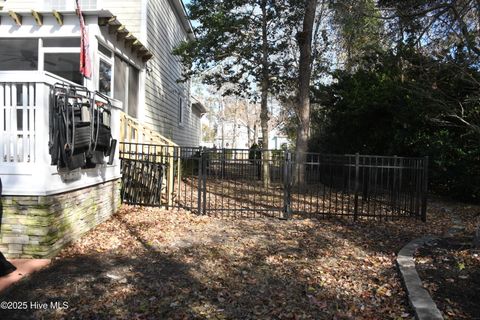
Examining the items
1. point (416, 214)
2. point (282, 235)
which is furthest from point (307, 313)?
point (416, 214)

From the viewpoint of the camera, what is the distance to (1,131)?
16.2 ft

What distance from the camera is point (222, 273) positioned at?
4742mm

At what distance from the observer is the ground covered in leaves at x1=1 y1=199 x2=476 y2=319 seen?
12.4 ft

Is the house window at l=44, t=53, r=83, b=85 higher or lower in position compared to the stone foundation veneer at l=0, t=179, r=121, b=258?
higher

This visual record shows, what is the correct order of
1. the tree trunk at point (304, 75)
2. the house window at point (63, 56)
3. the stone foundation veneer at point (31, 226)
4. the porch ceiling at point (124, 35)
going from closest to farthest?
the stone foundation veneer at point (31, 226)
the porch ceiling at point (124, 35)
the house window at point (63, 56)
the tree trunk at point (304, 75)

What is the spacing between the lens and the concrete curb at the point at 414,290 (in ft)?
11.4

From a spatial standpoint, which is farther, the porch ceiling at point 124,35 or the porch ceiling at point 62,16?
the porch ceiling at point 124,35

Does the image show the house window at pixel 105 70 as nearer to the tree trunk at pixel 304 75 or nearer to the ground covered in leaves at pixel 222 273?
the ground covered in leaves at pixel 222 273

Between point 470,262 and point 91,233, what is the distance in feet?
16.7

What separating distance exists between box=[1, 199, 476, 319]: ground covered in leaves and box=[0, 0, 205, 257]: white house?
1.66 feet

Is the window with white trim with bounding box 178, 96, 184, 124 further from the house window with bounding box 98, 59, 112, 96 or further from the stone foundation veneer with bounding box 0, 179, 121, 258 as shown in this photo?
the stone foundation veneer with bounding box 0, 179, 121, 258

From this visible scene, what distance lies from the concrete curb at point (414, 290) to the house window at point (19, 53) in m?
8.63

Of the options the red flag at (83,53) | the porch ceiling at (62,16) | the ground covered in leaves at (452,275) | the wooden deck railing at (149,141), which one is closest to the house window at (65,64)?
the porch ceiling at (62,16)

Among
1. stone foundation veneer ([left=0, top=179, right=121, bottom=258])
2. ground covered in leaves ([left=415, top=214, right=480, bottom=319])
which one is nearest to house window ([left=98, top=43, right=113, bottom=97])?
stone foundation veneer ([left=0, top=179, right=121, bottom=258])
